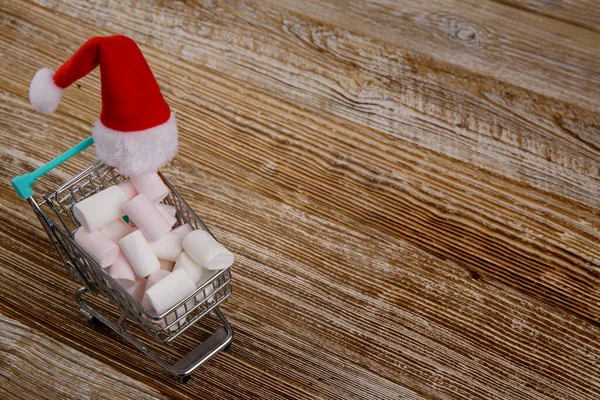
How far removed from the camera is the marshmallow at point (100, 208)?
99 centimetres

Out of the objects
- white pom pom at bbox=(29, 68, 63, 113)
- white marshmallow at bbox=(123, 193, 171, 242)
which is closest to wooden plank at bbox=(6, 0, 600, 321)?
white marshmallow at bbox=(123, 193, 171, 242)

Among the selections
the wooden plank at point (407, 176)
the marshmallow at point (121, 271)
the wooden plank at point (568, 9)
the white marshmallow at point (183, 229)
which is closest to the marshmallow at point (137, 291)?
the marshmallow at point (121, 271)

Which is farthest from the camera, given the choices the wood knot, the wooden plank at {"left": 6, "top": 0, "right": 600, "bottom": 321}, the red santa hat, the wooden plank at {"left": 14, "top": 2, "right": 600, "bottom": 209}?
the wood knot

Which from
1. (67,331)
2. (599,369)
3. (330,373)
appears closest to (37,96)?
(67,331)

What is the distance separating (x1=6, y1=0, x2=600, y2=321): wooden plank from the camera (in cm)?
146

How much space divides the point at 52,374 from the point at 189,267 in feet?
1.51

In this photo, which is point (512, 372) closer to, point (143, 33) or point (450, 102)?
point (450, 102)

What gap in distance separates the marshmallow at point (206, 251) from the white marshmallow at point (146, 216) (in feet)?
0.17

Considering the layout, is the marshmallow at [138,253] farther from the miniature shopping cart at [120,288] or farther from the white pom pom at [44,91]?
the white pom pom at [44,91]

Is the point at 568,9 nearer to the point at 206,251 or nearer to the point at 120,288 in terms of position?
the point at 206,251

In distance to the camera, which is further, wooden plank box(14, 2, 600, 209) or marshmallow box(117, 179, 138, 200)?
wooden plank box(14, 2, 600, 209)

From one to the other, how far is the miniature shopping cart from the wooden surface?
0.05 m

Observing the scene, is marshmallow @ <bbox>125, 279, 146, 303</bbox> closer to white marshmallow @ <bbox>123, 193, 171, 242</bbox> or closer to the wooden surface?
white marshmallow @ <bbox>123, 193, 171, 242</bbox>

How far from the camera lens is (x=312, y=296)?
1.36 meters
